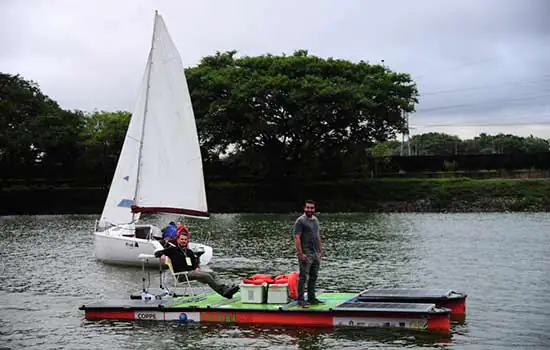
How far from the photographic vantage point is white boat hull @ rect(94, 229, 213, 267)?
34066 millimetres

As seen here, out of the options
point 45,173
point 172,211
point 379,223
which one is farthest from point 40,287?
point 45,173

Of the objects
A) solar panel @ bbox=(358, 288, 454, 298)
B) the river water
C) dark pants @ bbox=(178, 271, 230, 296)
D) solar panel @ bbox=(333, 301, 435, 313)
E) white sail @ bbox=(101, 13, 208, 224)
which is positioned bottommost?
the river water

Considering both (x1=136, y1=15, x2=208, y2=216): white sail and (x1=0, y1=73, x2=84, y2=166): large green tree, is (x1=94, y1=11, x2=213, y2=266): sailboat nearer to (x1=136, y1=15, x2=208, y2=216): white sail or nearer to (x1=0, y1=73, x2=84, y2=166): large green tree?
(x1=136, y1=15, x2=208, y2=216): white sail

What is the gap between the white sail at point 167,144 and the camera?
110 feet

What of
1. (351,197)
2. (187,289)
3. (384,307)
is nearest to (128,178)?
(187,289)

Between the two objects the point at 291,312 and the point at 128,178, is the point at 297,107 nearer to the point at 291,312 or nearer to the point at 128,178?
the point at 128,178

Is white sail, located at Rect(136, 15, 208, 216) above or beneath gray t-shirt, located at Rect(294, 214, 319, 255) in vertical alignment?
above

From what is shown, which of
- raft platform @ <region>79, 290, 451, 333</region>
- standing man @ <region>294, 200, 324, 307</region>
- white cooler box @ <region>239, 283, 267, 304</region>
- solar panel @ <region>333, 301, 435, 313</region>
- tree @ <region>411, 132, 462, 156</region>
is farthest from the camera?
tree @ <region>411, 132, 462, 156</region>

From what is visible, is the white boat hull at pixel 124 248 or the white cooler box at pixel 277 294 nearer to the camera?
the white cooler box at pixel 277 294

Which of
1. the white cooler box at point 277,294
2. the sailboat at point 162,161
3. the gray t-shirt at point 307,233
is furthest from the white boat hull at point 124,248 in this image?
the gray t-shirt at point 307,233

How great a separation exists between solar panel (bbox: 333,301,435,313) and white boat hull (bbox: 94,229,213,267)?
13.6m

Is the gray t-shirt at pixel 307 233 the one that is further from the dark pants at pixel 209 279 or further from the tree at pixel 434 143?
the tree at pixel 434 143

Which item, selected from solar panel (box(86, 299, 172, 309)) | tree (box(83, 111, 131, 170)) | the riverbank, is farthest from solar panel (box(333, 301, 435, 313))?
tree (box(83, 111, 131, 170))

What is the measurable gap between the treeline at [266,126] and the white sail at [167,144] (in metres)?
42.3
